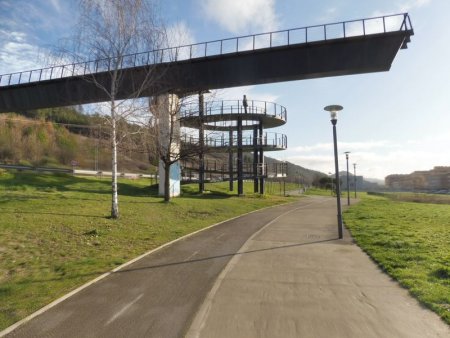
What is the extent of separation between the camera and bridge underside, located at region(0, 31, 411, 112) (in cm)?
1991

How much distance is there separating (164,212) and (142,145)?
5239mm

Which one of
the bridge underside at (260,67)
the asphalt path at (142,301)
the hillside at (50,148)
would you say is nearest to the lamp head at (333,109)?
the asphalt path at (142,301)

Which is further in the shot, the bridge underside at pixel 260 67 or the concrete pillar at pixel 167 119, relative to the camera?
the concrete pillar at pixel 167 119

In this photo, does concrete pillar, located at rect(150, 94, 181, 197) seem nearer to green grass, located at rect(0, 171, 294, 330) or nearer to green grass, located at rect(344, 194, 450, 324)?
green grass, located at rect(0, 171, 294, 330)

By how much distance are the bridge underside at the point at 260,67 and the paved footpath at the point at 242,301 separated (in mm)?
12411

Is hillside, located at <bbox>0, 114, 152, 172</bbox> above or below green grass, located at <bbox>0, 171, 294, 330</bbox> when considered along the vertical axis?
above

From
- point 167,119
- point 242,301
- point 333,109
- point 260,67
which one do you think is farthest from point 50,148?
point 242,301

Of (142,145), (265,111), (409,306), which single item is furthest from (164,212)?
(265,111)

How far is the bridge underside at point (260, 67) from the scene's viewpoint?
19.9 m

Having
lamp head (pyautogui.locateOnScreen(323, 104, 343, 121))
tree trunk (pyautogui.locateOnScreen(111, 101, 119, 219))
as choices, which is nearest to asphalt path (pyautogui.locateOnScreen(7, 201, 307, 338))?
tree trunk (pyautogui.locateOnScreen(111, 101, 119, 219))

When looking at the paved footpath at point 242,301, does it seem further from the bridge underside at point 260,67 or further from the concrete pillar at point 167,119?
the bridge underside at point 260,67

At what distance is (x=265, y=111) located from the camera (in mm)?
35812

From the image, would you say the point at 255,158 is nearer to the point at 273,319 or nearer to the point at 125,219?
the point at 125,219

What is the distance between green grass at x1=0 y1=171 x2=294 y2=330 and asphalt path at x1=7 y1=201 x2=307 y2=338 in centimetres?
54
